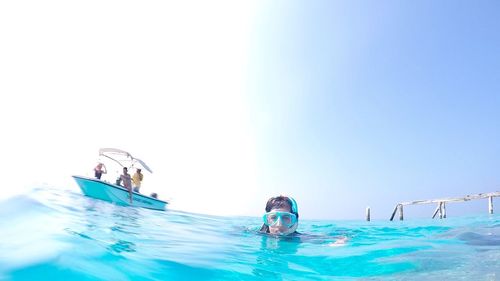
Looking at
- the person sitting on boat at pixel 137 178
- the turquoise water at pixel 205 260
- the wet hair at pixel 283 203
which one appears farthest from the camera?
the person sitting on boat at pixel 137 178

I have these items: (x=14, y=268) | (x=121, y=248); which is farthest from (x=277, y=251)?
(x=14, y=268)

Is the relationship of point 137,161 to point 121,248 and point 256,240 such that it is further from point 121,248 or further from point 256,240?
point 121,248

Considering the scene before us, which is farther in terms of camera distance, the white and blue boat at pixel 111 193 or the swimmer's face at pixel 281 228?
the white and blue boat at pixel 111 193

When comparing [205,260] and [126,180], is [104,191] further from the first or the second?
[205,260]

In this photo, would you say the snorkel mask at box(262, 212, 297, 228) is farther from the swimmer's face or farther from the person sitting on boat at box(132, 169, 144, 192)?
the person sitting on boat at box(132, 169, 144, 192)

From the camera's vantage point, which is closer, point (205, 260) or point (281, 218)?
point (205, 260)

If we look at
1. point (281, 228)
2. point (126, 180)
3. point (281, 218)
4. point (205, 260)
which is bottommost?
point (205, 260)

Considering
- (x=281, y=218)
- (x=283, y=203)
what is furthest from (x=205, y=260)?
(x=283, y=203)

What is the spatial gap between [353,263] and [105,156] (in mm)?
17032

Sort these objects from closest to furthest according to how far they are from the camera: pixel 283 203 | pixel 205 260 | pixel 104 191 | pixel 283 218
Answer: pixel 205 260
pixel 283 218
pixel 283 203
pixel 104 191

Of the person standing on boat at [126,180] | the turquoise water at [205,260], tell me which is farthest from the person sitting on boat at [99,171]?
the turquoise water at [205,260]

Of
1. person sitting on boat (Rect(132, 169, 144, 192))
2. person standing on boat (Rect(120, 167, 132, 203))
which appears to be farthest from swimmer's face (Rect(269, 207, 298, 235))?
person sitting on boat (Rect(132, 169, 144, 192))

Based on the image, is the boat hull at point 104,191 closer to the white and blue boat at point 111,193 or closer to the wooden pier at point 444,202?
the white and blue boat at point 111,193

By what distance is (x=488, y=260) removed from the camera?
430 centimetres
